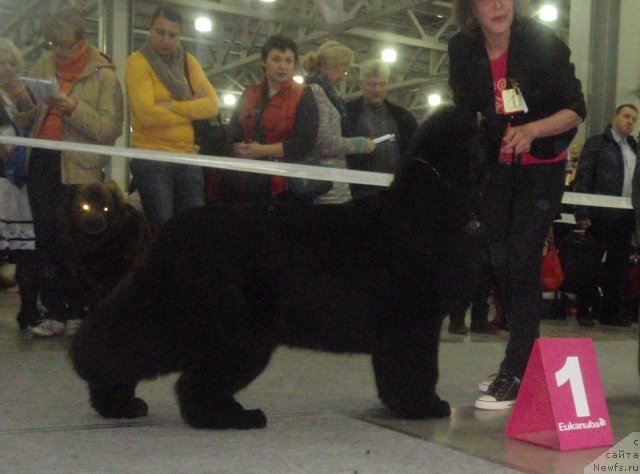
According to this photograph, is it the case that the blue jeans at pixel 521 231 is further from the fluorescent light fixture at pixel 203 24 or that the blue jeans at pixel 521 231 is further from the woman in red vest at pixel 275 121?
the fluorescent light fixture at pixel 203 24

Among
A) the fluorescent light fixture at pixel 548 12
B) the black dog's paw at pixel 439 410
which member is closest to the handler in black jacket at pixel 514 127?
the black dog's paw at pixel 439 410

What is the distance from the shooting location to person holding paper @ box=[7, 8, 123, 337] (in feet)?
15.7

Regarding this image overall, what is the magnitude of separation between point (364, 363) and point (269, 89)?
5.13 ft

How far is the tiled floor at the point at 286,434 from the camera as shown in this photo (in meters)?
2.26

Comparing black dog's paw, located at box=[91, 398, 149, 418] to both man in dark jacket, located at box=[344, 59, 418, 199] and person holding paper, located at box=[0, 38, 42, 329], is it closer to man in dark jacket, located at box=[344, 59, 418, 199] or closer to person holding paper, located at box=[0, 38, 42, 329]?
man in dark jacket, located at box=[344, 59, 418, 199]

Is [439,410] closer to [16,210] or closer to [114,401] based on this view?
[114,401]

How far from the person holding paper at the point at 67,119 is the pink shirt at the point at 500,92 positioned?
2.44 m

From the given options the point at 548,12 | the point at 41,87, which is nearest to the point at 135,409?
the point at 41,87

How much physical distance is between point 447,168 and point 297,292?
2.20ft

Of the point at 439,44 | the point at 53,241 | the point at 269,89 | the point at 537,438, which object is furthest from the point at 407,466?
the point at 439,44

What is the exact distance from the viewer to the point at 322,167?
14.0 ft

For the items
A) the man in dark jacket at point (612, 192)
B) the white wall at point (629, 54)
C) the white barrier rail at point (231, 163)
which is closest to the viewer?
the white barrier rail at point (231, 163)

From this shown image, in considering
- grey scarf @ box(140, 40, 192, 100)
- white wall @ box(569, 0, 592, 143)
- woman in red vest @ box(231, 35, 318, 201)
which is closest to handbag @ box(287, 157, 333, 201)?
woman in red vest @ box(231, 35, 318, 201)

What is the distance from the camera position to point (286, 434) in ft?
8.67
